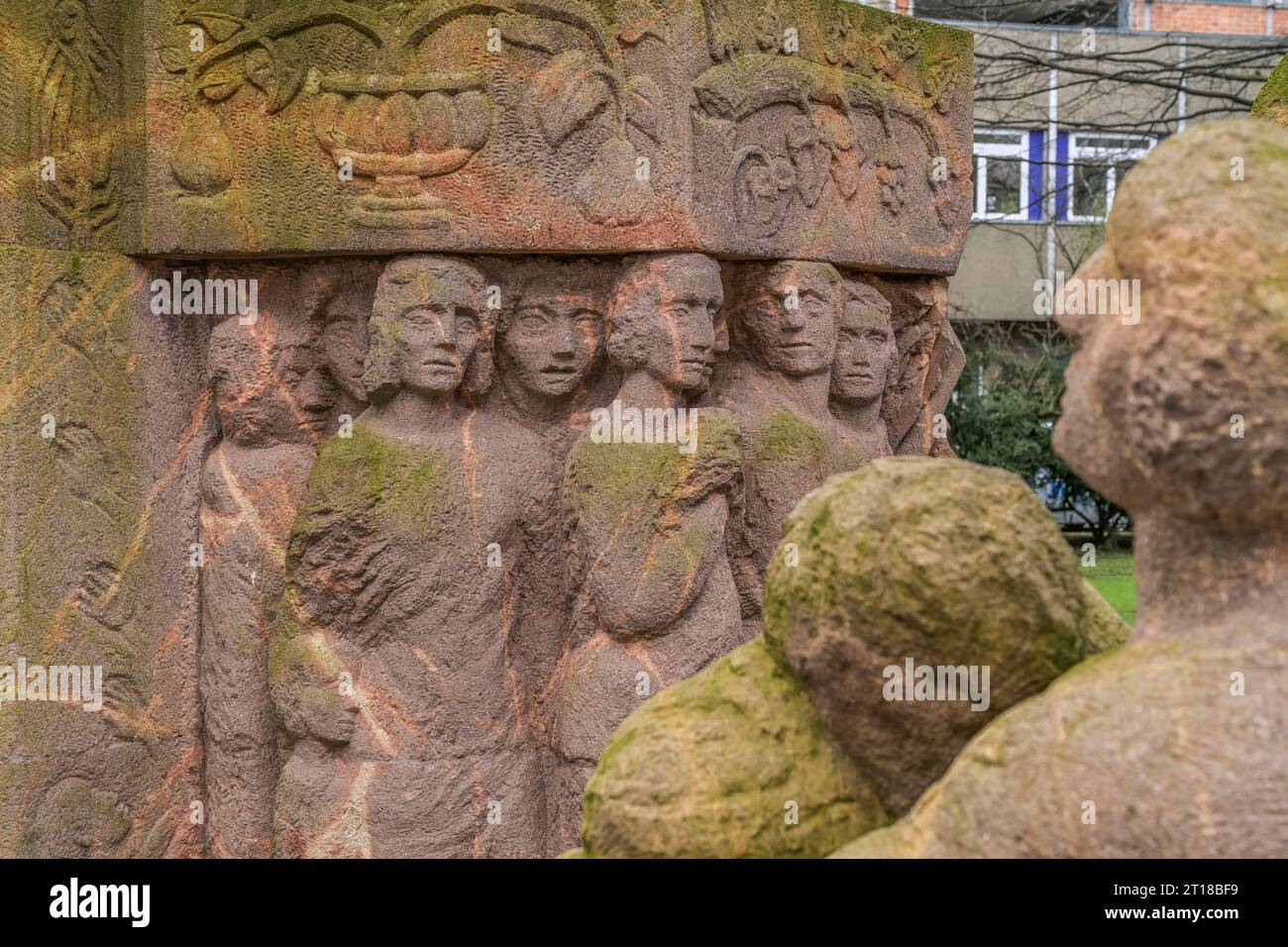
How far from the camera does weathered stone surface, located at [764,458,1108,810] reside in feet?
6.56

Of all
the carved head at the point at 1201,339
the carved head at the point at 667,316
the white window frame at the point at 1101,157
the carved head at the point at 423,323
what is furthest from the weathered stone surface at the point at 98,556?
the white window frame at the point at 1101,157

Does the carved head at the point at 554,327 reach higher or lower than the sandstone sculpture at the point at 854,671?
higher

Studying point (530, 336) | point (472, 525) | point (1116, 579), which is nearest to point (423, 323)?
point (530, 336)

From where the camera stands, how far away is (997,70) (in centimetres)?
1358

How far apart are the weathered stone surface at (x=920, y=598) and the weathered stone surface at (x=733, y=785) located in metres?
0.05

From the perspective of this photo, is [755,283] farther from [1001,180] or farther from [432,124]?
[1001,180]

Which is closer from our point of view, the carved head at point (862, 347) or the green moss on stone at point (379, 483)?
the green moss on stone at point (379, 483)

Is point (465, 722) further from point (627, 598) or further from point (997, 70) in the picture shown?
point (997, 70)

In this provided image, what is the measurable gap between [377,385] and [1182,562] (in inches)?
121

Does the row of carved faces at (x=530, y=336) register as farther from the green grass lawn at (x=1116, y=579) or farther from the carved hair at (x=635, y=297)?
the green grass lawn at (x=1116, y=579)

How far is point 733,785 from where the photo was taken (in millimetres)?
2135

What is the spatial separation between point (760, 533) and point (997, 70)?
957 centimetres

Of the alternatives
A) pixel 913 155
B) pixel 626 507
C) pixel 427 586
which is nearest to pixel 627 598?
pixel 626 507

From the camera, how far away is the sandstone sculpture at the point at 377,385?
4586mm
